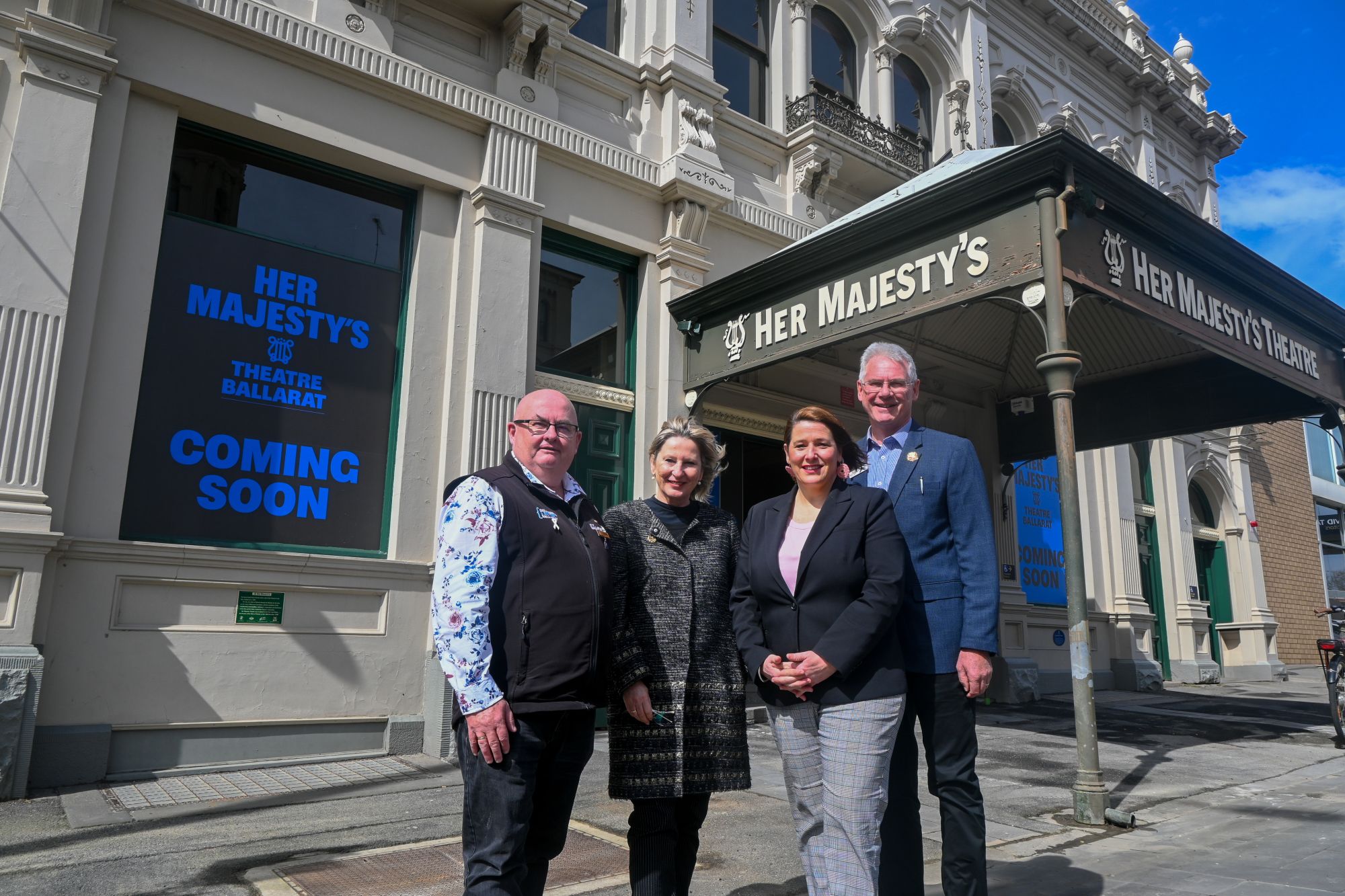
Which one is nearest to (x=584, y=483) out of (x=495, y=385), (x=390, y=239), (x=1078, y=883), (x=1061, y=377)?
(x=495, y=385)

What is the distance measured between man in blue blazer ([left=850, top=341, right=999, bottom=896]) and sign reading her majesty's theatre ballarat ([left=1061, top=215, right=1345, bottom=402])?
3.84 meters

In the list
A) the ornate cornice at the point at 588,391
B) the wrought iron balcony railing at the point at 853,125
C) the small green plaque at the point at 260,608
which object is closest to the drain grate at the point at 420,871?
the small green plaque at the point at 260,608

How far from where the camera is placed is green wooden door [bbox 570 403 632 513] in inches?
349

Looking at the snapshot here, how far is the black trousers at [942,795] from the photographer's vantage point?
9.73 feet

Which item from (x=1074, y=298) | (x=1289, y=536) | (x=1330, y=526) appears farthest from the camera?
(x=1330, y=526)

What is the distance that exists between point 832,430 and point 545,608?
45.9 inches

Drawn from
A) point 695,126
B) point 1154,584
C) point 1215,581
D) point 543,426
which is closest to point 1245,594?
point 1215,581

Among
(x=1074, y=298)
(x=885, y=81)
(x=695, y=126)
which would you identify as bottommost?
(x=1074, y=298)

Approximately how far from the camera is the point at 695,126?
10.1m

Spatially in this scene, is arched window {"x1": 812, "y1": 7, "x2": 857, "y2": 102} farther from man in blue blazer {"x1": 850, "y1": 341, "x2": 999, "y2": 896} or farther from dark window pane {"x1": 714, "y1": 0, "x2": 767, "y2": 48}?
man in blue blazer {"x1": 850, "y1": 341, "x2": 999, "y2": 896}

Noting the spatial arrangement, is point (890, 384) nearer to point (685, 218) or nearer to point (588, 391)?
point (588, 391)

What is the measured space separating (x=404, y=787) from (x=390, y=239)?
16.0 ft

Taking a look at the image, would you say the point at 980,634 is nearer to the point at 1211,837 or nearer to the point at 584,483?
the point at 1211,837

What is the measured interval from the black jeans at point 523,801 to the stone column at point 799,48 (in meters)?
10.7
